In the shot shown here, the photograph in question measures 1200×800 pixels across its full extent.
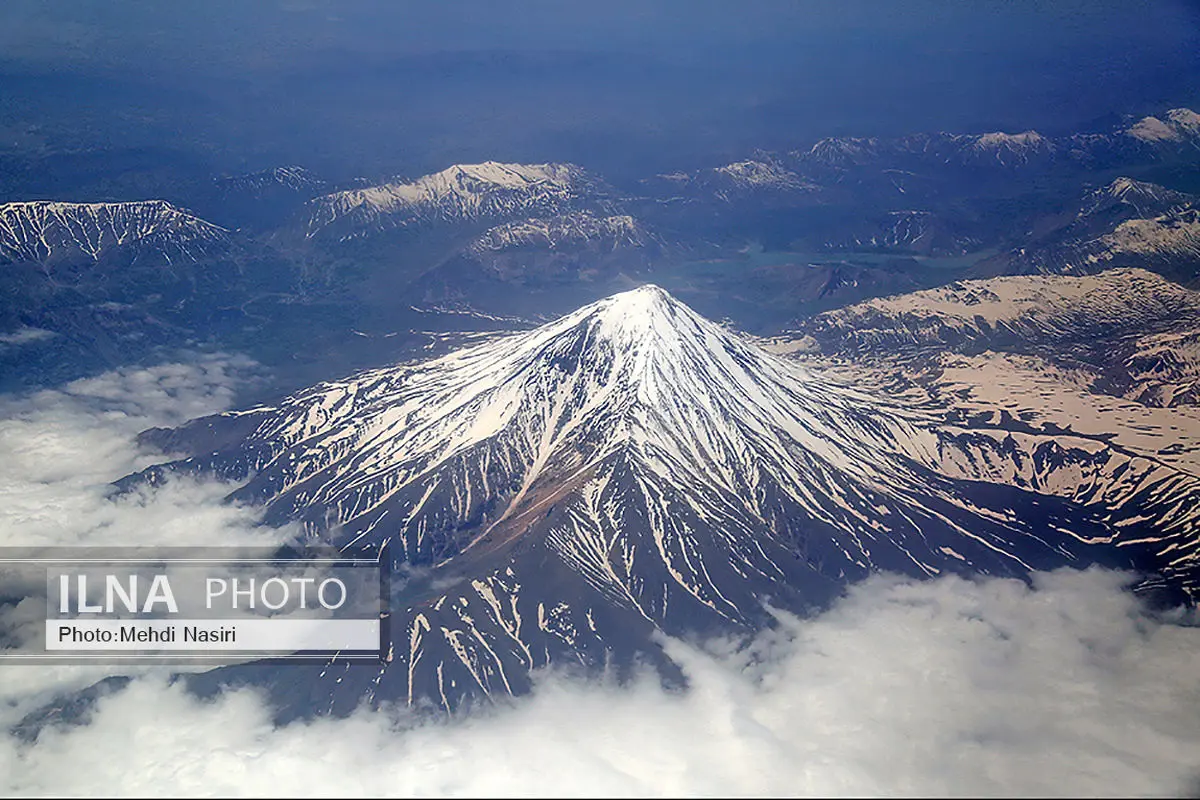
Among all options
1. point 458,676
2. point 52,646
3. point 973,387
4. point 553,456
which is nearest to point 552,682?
point 458,676

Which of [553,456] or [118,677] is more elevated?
[553,456]

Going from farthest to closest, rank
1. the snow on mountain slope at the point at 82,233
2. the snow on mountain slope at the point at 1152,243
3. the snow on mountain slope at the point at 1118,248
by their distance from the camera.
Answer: the snow on mountain slope at the point at 82,233 → the snow on mountain slope at the point at 1152,243 → the snow on mountain slope at the point at 1118,248

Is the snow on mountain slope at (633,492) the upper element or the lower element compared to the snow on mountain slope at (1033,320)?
lower

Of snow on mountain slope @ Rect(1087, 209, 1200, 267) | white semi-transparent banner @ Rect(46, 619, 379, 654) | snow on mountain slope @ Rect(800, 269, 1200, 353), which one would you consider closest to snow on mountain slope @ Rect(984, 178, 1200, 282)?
snow on mountain slope @ Rect(1087, 209, 1200, 267)

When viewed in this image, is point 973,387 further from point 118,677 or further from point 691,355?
point 118,677

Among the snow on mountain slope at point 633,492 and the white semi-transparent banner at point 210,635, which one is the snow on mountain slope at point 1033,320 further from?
the white semi-transparent banner at point 210,635

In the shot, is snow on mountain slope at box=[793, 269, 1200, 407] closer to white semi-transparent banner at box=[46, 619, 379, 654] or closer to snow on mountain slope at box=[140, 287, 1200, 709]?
snow on mountain slope at box=[140, 287, 1200, 709]

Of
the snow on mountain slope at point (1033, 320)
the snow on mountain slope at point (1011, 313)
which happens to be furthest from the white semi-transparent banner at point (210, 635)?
the snow on mountain slope at point (1011, 313)
